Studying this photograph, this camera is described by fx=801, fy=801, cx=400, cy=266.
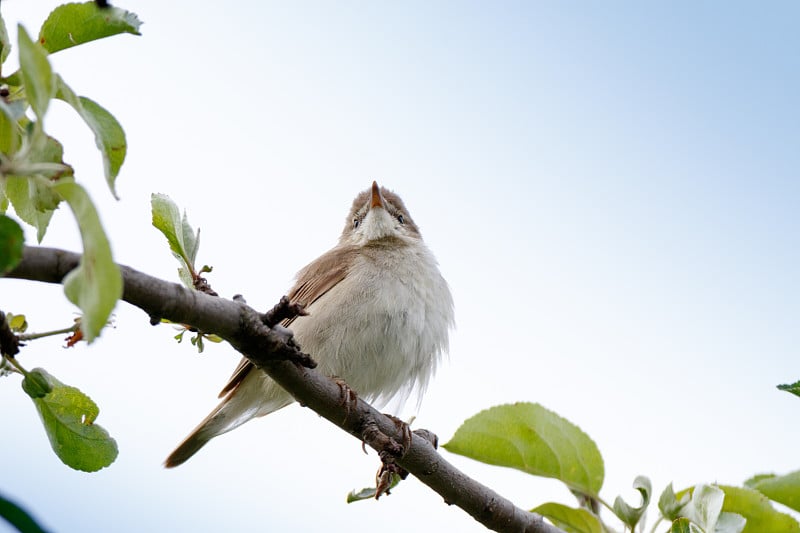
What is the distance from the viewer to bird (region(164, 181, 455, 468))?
4441 millimetres

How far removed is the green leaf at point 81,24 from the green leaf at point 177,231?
0.86 meters

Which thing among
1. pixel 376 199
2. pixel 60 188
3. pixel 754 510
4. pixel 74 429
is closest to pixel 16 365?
pixel 74 429

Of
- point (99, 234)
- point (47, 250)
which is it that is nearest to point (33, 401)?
point (47, 250)

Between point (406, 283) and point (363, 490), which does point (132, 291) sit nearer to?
point (363, 490)

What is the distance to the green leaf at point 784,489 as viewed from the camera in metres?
2.05

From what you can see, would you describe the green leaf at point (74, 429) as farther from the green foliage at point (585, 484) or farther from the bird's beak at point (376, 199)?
the bird's beak at point (376, 199)

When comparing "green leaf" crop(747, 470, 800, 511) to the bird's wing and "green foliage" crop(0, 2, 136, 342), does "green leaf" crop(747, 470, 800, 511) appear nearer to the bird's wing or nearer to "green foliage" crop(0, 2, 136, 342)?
"green foliage" crop(0, 2, 136, 342)

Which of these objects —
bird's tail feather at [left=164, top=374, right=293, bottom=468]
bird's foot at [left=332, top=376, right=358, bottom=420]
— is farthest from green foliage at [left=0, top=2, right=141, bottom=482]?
bird's tail feather at [left=164, top=374, right=293, bottom=468]

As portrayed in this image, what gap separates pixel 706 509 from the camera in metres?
2.04

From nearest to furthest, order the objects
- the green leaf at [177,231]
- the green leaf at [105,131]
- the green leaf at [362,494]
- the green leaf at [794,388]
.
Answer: the green leaf at [105,131] < the green leaf at [794,388] < the green leaf at [177,231] < the green leaf at [362,494]

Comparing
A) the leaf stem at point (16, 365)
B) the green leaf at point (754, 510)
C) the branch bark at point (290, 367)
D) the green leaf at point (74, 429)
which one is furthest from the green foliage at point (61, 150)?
the green leaf at point (754, 510)

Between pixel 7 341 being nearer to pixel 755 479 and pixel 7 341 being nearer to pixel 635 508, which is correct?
pixel 635 508

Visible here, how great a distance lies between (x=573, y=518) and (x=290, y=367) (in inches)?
36.9

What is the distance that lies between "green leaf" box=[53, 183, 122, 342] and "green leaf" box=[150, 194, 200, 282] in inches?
61.4
